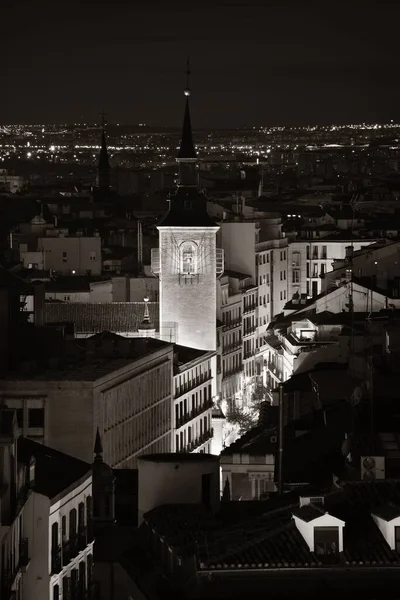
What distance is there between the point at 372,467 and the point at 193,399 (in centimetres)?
4175

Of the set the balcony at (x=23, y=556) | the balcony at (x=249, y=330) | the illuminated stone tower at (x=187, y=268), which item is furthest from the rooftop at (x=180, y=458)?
the balcony at (x=249, y=330)

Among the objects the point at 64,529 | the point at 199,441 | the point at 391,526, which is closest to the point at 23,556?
the point at 64,529

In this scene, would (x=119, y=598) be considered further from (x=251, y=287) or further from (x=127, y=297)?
(x=251, y=287)

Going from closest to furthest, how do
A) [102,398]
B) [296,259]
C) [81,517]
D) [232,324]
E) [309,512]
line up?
[309,512] < [81,517] < [102,398] < [232,324] < [296,259]

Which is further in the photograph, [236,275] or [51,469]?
[236,275]

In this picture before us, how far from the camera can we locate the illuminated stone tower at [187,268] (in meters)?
79.8

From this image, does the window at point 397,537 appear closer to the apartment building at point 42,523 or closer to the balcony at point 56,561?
the apartment building at point 42,523

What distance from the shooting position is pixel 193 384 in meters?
74.4

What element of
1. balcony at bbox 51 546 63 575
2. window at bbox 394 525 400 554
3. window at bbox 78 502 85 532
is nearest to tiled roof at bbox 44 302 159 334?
window at bbox 78 502 85 532

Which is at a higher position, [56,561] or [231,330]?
[56,561]

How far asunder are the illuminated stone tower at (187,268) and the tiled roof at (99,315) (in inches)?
33.0

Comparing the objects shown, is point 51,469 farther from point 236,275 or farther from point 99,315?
point 236,275

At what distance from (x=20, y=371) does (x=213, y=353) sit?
65.7 ft

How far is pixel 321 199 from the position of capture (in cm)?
16588
